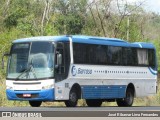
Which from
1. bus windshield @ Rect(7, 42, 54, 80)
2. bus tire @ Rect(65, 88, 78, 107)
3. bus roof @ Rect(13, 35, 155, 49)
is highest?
bus roof @ Rect(13, 35, 155, 49)

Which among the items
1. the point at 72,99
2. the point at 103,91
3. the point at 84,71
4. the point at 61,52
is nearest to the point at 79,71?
the point at 84,71

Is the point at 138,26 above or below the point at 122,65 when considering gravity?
above

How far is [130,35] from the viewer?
4947cm

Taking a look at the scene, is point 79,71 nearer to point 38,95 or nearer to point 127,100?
point 38,95

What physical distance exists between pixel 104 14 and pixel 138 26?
10.2 m

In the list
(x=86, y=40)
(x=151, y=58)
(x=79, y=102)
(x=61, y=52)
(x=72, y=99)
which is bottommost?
(x=79, y=102)

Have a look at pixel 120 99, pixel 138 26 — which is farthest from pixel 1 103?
pixel 138 26

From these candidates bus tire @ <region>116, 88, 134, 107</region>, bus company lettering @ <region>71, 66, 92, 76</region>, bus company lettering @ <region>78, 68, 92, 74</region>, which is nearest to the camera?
bus company lettering @ <region>71, 66, 92, 76</region>

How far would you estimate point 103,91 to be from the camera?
2633 cm

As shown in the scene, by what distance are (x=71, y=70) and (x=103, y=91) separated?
3094mm

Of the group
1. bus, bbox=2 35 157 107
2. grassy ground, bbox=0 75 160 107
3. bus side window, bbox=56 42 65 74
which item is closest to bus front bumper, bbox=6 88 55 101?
bus, bbox=2 35 157 107

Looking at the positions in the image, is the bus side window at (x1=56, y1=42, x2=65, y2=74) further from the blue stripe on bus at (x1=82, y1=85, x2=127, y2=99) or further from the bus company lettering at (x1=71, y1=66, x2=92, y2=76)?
the blue stripe on bus at (x1=82, y1=85, x2=127, y2=99)

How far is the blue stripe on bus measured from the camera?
25031 mm

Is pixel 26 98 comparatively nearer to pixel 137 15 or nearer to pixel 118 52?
pixel 118 52
